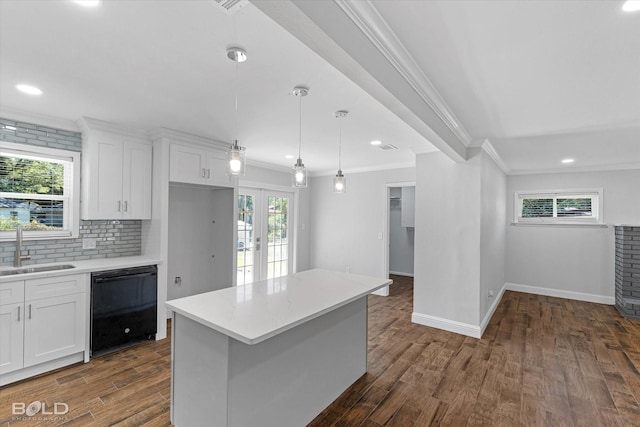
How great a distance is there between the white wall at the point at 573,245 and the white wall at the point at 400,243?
6.97 feet

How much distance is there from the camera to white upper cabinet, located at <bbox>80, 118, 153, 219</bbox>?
3.26m

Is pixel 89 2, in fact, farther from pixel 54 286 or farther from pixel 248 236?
pixel 248 236

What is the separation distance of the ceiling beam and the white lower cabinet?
320cm

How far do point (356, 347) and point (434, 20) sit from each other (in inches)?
99.4

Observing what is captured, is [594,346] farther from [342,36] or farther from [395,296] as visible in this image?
[342,36]

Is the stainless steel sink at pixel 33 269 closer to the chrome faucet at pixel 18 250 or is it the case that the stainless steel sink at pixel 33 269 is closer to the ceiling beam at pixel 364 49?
the chrome faucet at pixel 18 250

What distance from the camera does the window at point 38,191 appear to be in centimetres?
298

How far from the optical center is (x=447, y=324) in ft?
12.7

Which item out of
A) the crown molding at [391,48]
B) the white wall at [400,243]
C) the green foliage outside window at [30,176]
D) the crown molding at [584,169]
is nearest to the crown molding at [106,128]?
the green foliage outside window at [30,176]

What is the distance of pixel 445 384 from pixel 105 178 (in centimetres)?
411

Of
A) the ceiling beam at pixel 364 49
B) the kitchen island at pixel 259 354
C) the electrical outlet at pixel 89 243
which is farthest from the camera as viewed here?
the electrical outlet at pixel 89 243

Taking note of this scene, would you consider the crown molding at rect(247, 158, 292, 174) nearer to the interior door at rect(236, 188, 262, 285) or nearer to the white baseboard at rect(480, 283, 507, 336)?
the interior door at rect(236, 188, 262, 285)

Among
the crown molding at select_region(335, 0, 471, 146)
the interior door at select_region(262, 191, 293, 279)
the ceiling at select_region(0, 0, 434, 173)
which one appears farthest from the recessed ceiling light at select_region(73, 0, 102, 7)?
the interior door at select_region(262, 191, 293, 279)

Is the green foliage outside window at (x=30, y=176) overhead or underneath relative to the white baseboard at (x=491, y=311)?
overhead
